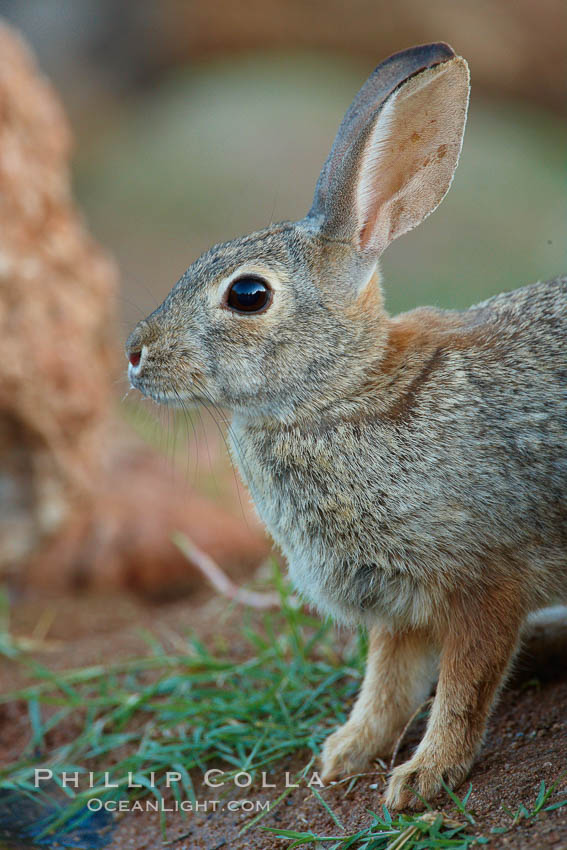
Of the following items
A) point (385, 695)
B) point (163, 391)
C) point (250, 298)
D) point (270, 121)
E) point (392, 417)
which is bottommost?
point (385, 695)

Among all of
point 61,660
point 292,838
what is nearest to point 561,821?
point 292,838

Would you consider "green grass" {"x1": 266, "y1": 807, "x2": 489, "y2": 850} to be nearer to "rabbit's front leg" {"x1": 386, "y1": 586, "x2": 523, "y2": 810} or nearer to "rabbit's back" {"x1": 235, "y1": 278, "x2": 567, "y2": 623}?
"rabbit's front leg" {"x1": 386, "y1": 586, "x2": 523, "y2": 810}

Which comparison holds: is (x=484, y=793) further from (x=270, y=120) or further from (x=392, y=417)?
(x=270, y=120)

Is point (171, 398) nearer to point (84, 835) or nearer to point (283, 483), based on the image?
point (283, 483)

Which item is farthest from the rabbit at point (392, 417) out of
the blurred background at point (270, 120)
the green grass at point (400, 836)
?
the blurred background at point (270, 120)

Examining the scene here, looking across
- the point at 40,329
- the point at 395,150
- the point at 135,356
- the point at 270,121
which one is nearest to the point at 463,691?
the point at 135,356

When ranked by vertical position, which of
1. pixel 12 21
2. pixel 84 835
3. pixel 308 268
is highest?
pixel 12 21

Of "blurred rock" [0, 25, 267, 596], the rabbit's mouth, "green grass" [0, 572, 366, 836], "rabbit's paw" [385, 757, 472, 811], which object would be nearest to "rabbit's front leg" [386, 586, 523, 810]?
"rabbit's paw" [385, 757, 472, 811]
